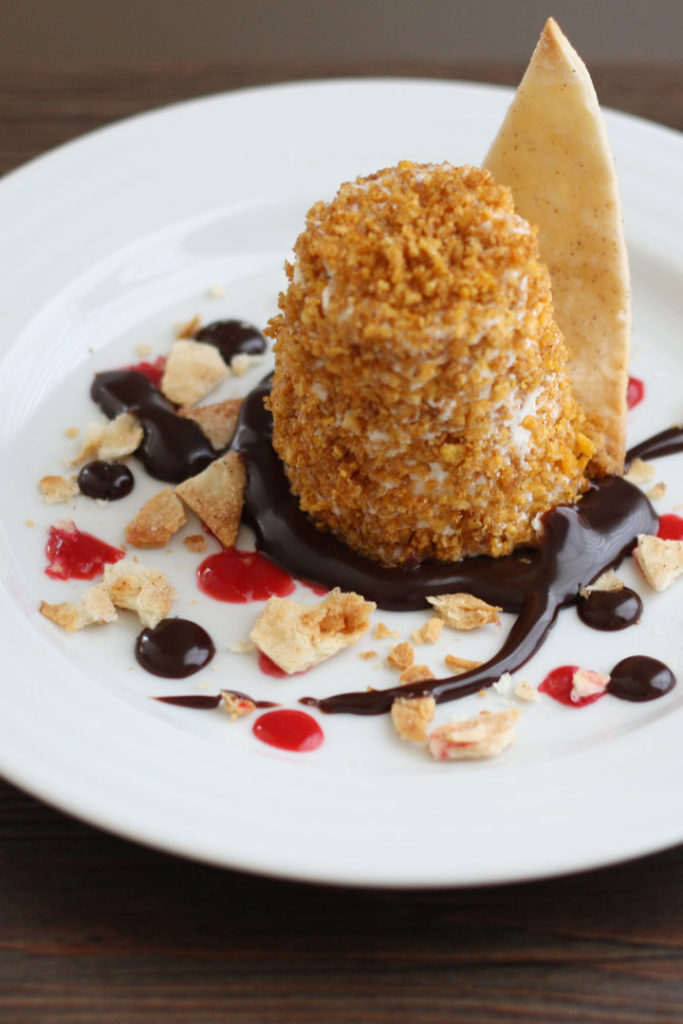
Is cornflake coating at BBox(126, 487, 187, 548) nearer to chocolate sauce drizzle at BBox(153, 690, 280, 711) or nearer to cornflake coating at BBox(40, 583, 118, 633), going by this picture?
cornflake coating at BBox(40, 583, 118, 633)

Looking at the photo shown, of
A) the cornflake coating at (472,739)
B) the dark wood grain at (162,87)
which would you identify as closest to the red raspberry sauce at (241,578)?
the cornflake coating at (472,739)

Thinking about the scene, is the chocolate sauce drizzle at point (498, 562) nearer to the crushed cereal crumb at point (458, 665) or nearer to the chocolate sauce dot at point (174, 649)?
the crushed cereal crumb at point (458, 665)

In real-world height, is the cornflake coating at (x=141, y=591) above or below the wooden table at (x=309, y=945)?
above

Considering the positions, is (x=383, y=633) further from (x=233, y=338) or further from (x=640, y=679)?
(x=233, y=338)

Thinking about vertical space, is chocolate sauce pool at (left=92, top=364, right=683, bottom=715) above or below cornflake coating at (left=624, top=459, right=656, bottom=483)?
below

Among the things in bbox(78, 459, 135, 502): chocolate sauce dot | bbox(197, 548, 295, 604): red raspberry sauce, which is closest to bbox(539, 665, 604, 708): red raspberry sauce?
bbox(197, 548, 295, 604): red raspberry sauce

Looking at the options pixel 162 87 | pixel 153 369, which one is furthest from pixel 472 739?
pixel 162 87
